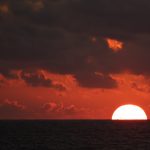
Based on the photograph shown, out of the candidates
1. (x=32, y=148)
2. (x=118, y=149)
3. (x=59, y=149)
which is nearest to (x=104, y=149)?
(x=118, y=149)

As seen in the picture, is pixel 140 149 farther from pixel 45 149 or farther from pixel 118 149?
pixel 45 149

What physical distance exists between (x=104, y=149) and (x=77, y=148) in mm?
6268

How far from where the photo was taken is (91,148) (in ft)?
295

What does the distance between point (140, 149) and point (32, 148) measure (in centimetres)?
2287

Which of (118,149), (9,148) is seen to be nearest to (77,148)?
(118,149)

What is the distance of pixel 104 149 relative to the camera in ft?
285

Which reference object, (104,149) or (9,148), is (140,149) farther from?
(9,148)

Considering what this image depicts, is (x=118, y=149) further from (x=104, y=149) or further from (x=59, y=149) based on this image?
(x=59, y=149)

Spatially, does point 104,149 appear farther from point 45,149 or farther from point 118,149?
point 45,149

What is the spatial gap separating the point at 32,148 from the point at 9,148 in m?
4.87

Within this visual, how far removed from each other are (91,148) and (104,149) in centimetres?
398

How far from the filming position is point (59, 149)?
87.9 m

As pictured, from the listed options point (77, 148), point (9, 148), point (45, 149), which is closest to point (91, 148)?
point (77, 148)

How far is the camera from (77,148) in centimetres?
8956
